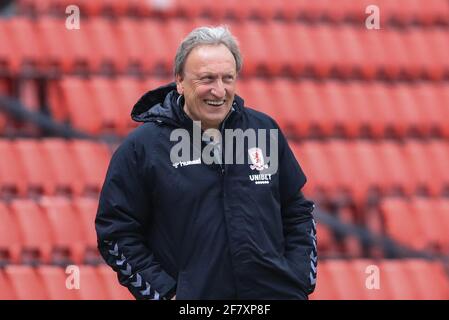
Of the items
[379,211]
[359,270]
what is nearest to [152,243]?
[359,270]

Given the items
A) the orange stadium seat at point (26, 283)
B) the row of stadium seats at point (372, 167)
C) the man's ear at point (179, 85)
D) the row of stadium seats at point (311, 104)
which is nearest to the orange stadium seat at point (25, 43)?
the row of stadium seats at point (311, 104)

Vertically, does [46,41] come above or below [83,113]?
above

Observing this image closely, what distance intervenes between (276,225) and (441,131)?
4.88 metres

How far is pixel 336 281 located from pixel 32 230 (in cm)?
167

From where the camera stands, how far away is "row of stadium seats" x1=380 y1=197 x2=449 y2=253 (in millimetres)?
6602

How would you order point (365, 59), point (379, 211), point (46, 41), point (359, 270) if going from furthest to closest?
point (365, 59) → point (46, 41) → point (379, 211) → point (359, 270)

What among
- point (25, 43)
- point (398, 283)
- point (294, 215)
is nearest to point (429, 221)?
point (398, 283)

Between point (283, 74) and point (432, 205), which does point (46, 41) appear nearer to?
point (283, 74)

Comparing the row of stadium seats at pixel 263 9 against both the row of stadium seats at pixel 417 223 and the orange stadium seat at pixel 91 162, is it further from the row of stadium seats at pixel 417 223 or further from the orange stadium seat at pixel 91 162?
the row of stadium seats at pixel 417 223

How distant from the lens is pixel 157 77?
7.38 m

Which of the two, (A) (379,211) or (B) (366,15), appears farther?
(B) (366,15)

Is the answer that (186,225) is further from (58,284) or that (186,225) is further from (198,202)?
(58,284)

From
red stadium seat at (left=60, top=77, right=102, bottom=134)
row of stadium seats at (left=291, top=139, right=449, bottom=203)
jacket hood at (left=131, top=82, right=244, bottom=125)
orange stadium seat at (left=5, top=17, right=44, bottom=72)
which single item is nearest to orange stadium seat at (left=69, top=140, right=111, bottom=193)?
red stadium seat at (left=60, top=77, right=102, bottom=134)

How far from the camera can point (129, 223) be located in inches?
114
